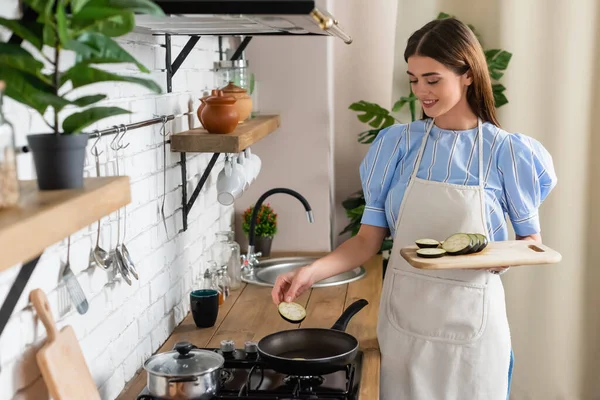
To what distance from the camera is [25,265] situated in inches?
48.8

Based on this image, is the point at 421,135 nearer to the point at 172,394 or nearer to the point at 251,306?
the point at 251,306

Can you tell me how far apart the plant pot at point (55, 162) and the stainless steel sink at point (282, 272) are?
1.63 metres

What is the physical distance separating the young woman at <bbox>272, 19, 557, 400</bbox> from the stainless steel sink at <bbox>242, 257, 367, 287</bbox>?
1.98 feet

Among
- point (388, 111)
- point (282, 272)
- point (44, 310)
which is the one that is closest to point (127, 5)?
point (44, 310)

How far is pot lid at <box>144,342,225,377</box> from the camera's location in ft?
5.30

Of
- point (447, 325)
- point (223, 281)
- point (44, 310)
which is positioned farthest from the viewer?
point (223, 281)

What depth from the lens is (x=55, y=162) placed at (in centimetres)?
107

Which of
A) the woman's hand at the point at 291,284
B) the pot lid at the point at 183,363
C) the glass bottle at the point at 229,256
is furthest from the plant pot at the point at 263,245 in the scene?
the pot lid at the point at 183,363

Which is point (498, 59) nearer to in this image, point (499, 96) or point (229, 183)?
point (499, 96)

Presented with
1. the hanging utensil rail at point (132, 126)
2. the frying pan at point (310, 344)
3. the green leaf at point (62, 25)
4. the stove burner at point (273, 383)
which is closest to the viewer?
the green leaf at point (62, 25)

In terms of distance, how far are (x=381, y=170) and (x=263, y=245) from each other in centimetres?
93

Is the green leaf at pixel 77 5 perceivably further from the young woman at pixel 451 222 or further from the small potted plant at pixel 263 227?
the small potted plant at pixel 263 227

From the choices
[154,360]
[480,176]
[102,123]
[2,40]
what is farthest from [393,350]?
[2,40]

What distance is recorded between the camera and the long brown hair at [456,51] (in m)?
2.03
